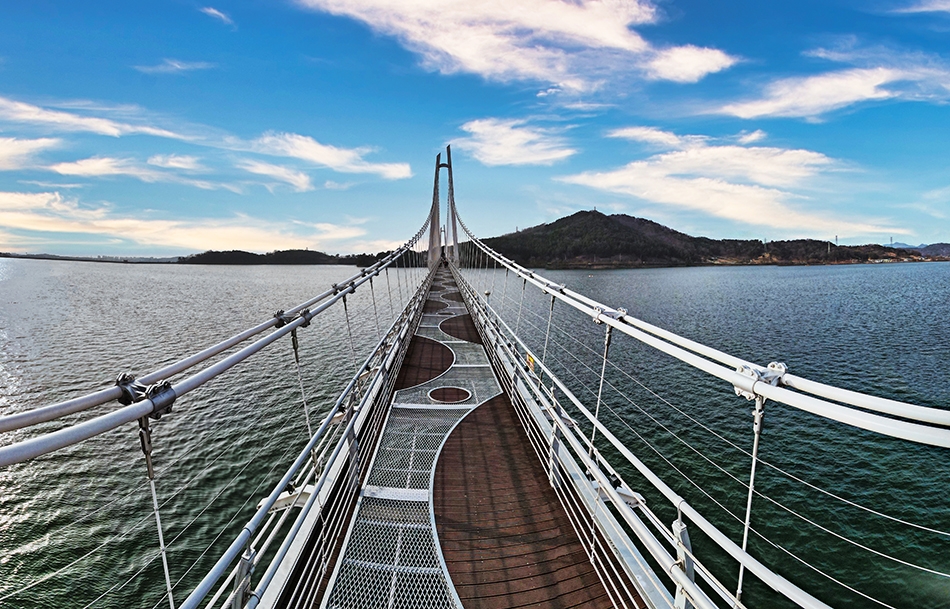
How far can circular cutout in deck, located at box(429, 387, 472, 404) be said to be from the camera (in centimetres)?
870

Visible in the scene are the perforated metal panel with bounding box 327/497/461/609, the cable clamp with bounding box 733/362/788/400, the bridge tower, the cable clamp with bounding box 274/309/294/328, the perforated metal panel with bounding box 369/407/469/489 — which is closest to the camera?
the cable clamp with bounding box 733/362/788/400

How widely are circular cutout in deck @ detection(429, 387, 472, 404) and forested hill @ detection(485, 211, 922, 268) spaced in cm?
9043

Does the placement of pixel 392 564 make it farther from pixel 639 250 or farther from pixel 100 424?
pixel 639 250

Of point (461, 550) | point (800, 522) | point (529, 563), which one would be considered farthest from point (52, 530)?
point (800, 522)

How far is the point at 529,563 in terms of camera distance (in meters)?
4.49

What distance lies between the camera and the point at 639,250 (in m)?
119

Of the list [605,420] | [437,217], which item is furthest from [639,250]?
[605,420]

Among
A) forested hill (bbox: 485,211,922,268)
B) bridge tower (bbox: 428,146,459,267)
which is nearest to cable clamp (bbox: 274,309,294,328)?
bridge tower (bbox: 428,146,459,267)

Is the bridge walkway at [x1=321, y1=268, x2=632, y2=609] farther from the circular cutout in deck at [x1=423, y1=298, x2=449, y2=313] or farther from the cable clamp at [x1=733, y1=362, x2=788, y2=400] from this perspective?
the circular cutout in deck at [x1=423, y1=298, x2=449, y2=313]

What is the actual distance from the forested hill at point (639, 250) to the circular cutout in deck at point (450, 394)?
90430 millimetres

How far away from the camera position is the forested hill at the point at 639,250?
376ft

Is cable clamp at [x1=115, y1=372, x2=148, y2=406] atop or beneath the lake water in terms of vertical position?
atop

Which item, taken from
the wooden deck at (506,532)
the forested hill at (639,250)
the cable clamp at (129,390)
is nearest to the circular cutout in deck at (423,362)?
the wooden deck at (506,532)

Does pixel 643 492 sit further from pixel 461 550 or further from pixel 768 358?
pixel 768 358
